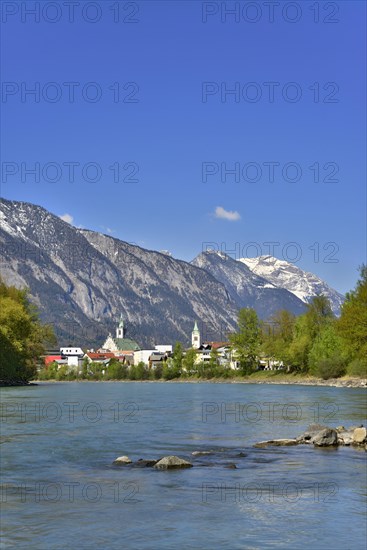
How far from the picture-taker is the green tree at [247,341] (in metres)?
181

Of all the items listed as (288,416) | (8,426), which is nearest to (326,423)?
(288,416)

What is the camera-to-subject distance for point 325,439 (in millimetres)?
38219

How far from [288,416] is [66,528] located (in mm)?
41052

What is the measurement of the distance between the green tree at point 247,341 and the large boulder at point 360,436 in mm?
141468

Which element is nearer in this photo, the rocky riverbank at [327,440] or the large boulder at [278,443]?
the rocky riverbank at [327,440]

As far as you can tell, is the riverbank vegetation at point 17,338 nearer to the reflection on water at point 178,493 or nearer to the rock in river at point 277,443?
the reflection on water at point 178,493

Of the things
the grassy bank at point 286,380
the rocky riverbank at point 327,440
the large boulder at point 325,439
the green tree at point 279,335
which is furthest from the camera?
the green tree at point 279,335

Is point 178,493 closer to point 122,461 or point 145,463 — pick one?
point 145,463

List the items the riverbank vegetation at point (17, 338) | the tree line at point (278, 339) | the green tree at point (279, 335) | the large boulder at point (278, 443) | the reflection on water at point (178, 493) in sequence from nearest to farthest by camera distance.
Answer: the reflection on water at point (178, 493) < the large boulder at point (278, 443) < the tree line at point (278, 339) < the riverbank vegetation at point (17, 338) < the green tree at point (279, 335)

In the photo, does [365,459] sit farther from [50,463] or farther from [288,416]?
[288,416]

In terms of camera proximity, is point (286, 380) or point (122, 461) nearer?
point (122, 461)

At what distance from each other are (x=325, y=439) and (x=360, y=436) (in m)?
→ 1.96

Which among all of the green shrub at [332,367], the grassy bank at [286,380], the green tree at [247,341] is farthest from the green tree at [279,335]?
the green shrub at [332,367]

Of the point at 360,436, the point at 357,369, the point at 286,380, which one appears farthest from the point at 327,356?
the point at 360,436
